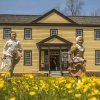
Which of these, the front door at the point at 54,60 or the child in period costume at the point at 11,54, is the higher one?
the child in period costume at the point at 11,54

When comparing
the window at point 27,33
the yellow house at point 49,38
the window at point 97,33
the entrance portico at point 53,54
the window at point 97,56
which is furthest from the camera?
the window at point 97,33

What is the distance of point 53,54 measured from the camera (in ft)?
160

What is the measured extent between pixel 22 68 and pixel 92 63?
7741mm

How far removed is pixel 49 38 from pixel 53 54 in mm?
1835

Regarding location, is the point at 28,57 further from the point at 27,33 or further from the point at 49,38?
the point at 49,38

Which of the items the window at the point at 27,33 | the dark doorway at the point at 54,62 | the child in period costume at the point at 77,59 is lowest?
Answer: the dark doorway at the point at 54,62

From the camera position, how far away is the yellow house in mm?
48312

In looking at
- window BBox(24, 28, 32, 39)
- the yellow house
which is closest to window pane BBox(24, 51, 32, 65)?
the yellow house

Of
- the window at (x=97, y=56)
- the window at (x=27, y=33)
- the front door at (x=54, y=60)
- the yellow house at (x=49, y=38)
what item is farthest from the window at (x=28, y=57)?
the window at (x=97, y=56)

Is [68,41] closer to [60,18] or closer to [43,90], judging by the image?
[60,18]

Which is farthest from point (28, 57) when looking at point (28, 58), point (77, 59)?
point (77, 59)

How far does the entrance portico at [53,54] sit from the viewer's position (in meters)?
48.1

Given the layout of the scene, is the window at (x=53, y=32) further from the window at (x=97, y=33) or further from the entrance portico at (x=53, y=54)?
the window at (x=97, y=33)

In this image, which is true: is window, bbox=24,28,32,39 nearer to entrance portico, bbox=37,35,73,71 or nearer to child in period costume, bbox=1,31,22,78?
entrance portico, bbox=37,35,73,71
